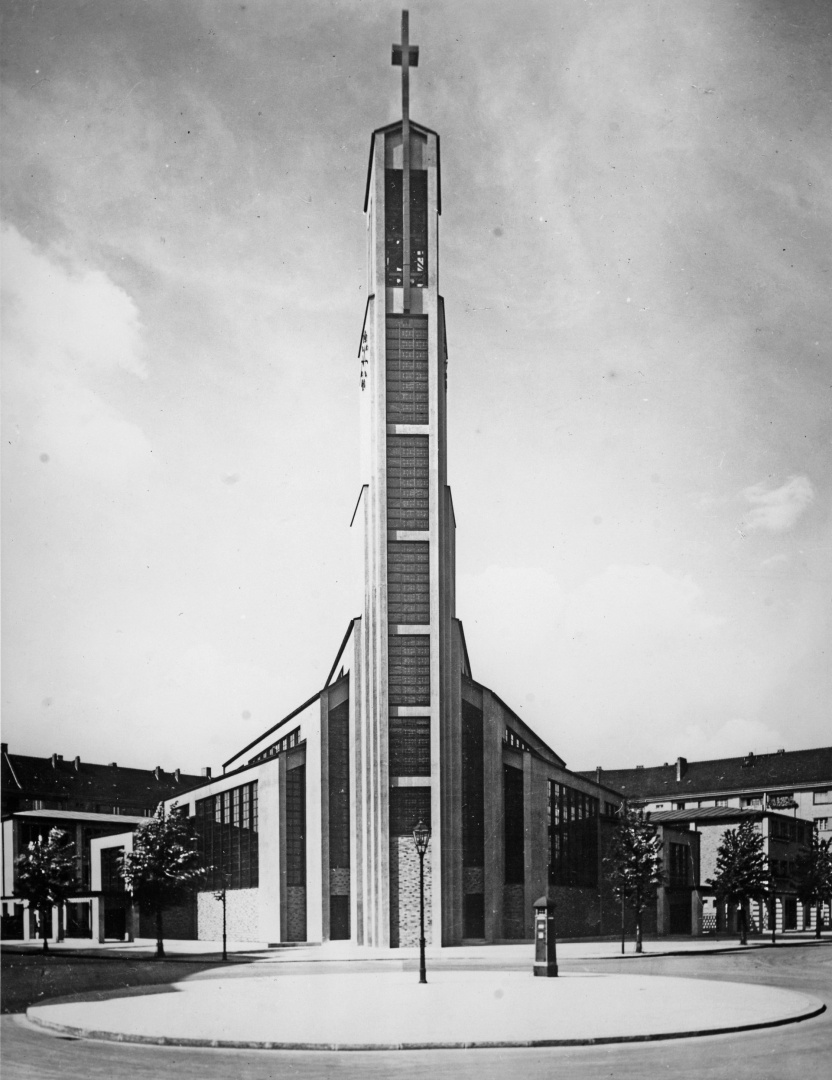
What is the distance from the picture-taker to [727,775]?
11050 cm

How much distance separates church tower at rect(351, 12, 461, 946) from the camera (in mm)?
58469

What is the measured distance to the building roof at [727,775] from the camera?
9838cm

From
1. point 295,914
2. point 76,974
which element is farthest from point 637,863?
point 76,974

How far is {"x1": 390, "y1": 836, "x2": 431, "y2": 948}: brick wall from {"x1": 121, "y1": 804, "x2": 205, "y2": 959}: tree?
1048cm

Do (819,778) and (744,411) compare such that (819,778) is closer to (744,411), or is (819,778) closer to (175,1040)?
(744,411)

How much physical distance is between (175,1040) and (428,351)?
4494 centimetres

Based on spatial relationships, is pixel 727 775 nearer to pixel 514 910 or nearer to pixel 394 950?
→ pixel 514 910

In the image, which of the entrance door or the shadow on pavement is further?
the entrance door

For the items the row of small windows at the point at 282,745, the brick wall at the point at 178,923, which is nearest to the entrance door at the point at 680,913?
the row of small windows at the point at 282,745

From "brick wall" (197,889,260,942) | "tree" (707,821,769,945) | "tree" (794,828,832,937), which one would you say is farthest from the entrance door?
"brick wall" (197,889,260,942)

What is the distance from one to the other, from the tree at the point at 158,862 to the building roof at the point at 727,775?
50142 millimetres

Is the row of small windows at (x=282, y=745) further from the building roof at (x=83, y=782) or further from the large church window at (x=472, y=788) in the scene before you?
the building roof at (x=83, y=782)

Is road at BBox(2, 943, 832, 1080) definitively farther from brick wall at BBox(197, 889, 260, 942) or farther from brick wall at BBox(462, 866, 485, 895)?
brick wall at BBox(197, 889, 260, 942)

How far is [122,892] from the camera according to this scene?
220 ft
